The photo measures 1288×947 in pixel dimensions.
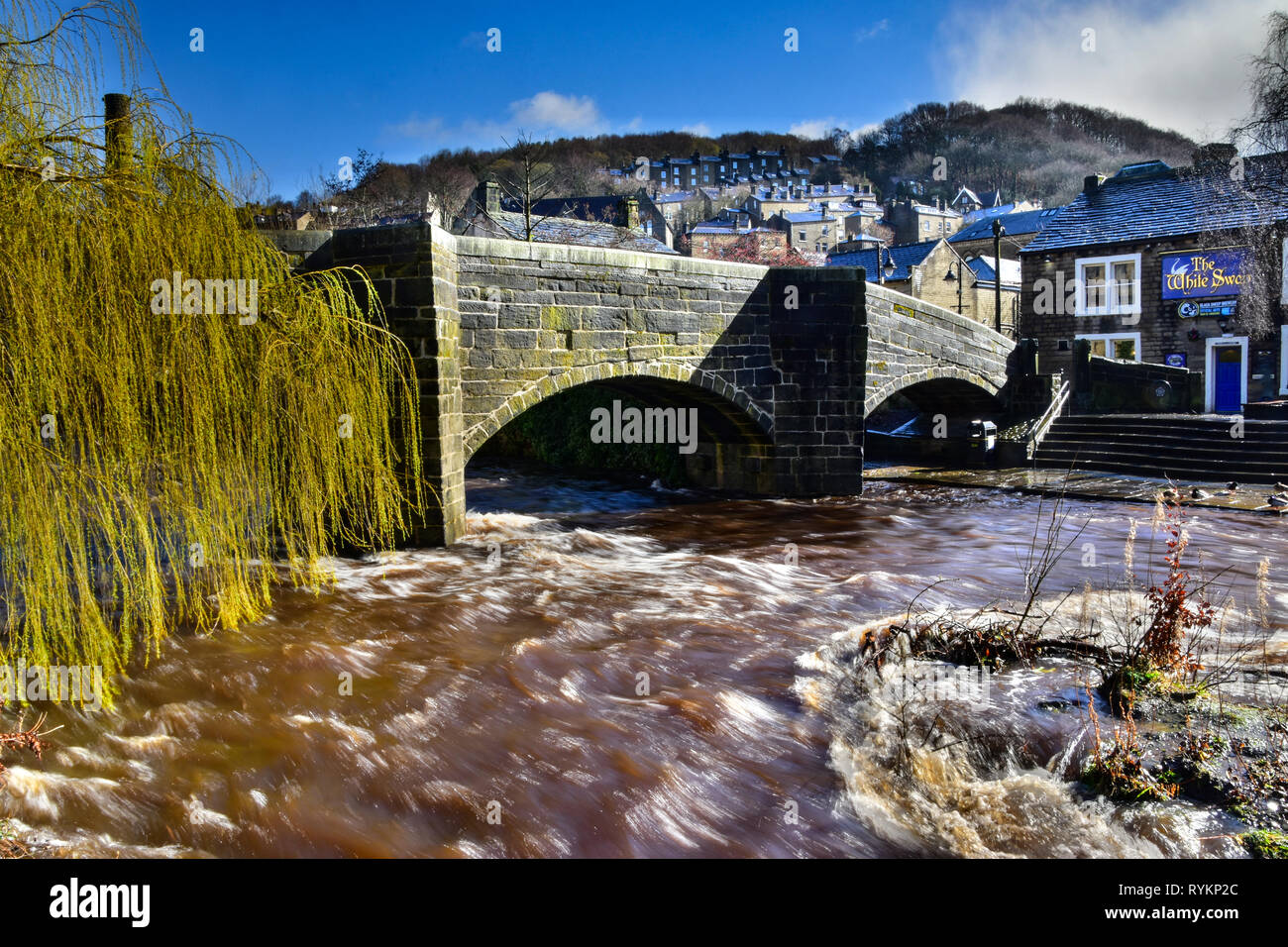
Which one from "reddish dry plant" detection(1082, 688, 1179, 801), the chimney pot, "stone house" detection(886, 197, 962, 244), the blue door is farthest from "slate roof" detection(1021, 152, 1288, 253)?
"stone house" detection(886, 197, 962, 244)

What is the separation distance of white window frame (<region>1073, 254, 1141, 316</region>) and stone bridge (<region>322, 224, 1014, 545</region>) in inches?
452

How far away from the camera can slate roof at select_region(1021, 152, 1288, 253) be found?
20.3 meters

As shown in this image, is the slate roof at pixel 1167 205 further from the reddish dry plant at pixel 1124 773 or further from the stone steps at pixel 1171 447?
the reddish dry plant at pixel 1124 773

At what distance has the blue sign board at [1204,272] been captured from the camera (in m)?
22.3

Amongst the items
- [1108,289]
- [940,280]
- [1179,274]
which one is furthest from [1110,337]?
[940,280]

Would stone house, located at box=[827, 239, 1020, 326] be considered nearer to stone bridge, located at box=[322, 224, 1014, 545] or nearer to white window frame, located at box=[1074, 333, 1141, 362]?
white window frame, located at box=[1074, 333, 1141, 362]

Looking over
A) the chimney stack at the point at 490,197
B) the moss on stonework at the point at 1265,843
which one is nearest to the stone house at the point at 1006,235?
the chimney stack at the point at 490,197

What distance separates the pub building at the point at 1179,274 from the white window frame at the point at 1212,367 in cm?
3

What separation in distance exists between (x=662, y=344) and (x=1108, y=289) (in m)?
19.3

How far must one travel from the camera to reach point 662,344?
39.0 feet

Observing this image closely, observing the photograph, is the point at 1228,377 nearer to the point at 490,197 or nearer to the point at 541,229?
the point at 541,229
